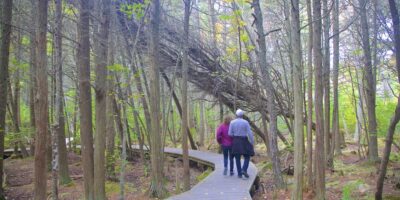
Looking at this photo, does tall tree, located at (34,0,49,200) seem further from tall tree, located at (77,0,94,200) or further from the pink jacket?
the pink jacket

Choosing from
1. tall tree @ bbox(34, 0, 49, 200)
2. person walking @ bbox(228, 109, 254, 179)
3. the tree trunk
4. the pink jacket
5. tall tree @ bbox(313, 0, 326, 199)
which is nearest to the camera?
tall tree @ bbox(313, 0, 326, 199)

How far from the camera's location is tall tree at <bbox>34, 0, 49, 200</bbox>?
725 cm

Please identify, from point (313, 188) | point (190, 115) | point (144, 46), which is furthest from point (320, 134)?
point (190, 115)

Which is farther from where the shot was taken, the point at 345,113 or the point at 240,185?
the point at 345,113

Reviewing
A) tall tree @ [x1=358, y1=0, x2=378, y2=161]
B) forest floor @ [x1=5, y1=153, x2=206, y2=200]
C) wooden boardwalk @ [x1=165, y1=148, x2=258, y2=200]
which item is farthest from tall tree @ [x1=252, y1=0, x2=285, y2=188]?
tall tree @ [x1=358, y1=0, x2=378, y2=161]

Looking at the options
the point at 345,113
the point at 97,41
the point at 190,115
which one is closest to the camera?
the point at 97,41

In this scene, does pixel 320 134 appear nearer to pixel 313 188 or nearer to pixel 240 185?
pixel 313 188

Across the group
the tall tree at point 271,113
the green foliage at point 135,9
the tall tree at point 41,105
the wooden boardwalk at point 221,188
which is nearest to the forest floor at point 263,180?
the tall tree at point 271,113

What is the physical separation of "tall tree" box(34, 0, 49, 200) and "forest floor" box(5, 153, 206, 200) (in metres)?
2.89

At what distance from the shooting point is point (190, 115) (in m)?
28.3

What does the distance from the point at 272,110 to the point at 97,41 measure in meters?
4.39

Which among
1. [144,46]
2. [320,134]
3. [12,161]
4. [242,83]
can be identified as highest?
[144,46]

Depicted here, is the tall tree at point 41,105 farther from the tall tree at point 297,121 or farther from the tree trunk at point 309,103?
the tree trunk at point 309,103

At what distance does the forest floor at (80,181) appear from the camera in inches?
456
